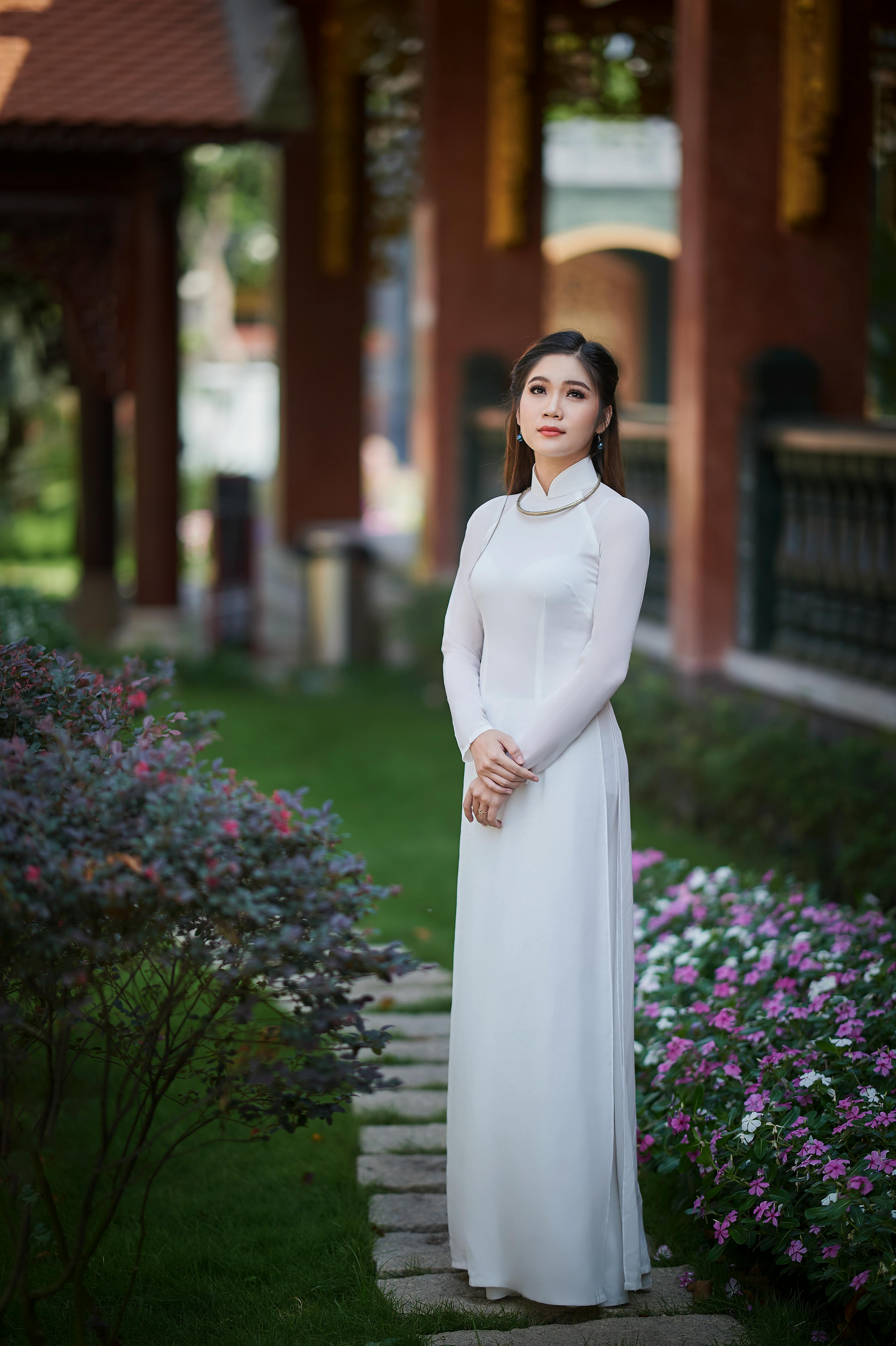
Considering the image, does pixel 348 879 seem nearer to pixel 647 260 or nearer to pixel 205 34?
pixel 205 34

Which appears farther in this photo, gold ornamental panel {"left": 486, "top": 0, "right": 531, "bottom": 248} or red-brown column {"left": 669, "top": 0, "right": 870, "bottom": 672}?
gold ornamental panel {"left": 486, "top": 0, "right": 531, "bottom": 248}

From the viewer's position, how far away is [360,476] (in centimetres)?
1500

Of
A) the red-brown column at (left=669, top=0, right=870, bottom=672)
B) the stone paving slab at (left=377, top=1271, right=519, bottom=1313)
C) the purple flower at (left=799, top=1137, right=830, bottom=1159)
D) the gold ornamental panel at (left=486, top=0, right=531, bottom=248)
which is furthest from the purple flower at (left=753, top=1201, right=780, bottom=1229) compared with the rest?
the gold ornamental panel at (left=486, top=0, right=531, bottom=248)

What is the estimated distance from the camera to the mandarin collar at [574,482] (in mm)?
3092

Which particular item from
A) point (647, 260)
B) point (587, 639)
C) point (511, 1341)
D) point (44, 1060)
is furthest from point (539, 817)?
point (647, 260)

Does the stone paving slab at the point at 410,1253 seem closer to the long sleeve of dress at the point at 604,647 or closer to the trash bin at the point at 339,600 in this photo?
the long sleeve of dress at the point at 604,647

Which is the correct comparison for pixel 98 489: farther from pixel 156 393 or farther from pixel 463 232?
pixel 463 232

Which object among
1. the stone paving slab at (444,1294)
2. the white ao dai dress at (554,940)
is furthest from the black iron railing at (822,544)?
the stone paving slab at (444,1294)

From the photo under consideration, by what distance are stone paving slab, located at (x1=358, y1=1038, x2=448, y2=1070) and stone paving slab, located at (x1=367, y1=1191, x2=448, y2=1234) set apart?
30.6 inches

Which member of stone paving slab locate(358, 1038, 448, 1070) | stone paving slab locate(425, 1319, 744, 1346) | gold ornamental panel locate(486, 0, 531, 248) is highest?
gold ornamental panel locate(486, 0, 531, 248)

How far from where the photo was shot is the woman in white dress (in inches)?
117

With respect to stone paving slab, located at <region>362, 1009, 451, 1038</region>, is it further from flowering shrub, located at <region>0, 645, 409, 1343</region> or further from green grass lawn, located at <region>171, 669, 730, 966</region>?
flowering shrub, located at <region>0, 645, 409, 1343</region>

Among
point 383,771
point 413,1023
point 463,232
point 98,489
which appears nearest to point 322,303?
point 98,489

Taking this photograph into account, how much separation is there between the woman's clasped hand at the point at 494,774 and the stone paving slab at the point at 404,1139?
1.13 meters
